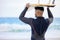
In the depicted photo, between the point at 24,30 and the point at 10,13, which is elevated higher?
the point at 10,13

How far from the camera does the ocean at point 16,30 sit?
2711mm

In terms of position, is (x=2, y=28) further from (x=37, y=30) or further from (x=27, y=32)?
(x=37, y=30)

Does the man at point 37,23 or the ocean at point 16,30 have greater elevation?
the man at point 37,23

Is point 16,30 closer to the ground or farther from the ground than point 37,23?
closer to the ground

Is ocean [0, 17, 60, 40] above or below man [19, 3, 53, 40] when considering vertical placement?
below

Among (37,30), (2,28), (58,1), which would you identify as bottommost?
(2,28)

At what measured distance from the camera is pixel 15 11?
2707 millimetres

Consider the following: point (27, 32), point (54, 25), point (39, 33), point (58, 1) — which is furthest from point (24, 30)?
point (39, 33)

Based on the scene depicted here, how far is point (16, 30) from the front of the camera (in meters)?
2.74

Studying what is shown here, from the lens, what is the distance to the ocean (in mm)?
2711

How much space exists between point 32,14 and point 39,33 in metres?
1.05

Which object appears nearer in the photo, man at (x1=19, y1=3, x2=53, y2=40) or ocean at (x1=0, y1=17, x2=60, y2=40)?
man at (x1=19, y1=3, x2=53, y2=40)

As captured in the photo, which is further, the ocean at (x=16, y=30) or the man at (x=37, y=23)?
the ocean at (x=16, y=30)

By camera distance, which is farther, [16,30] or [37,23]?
[16,30]
